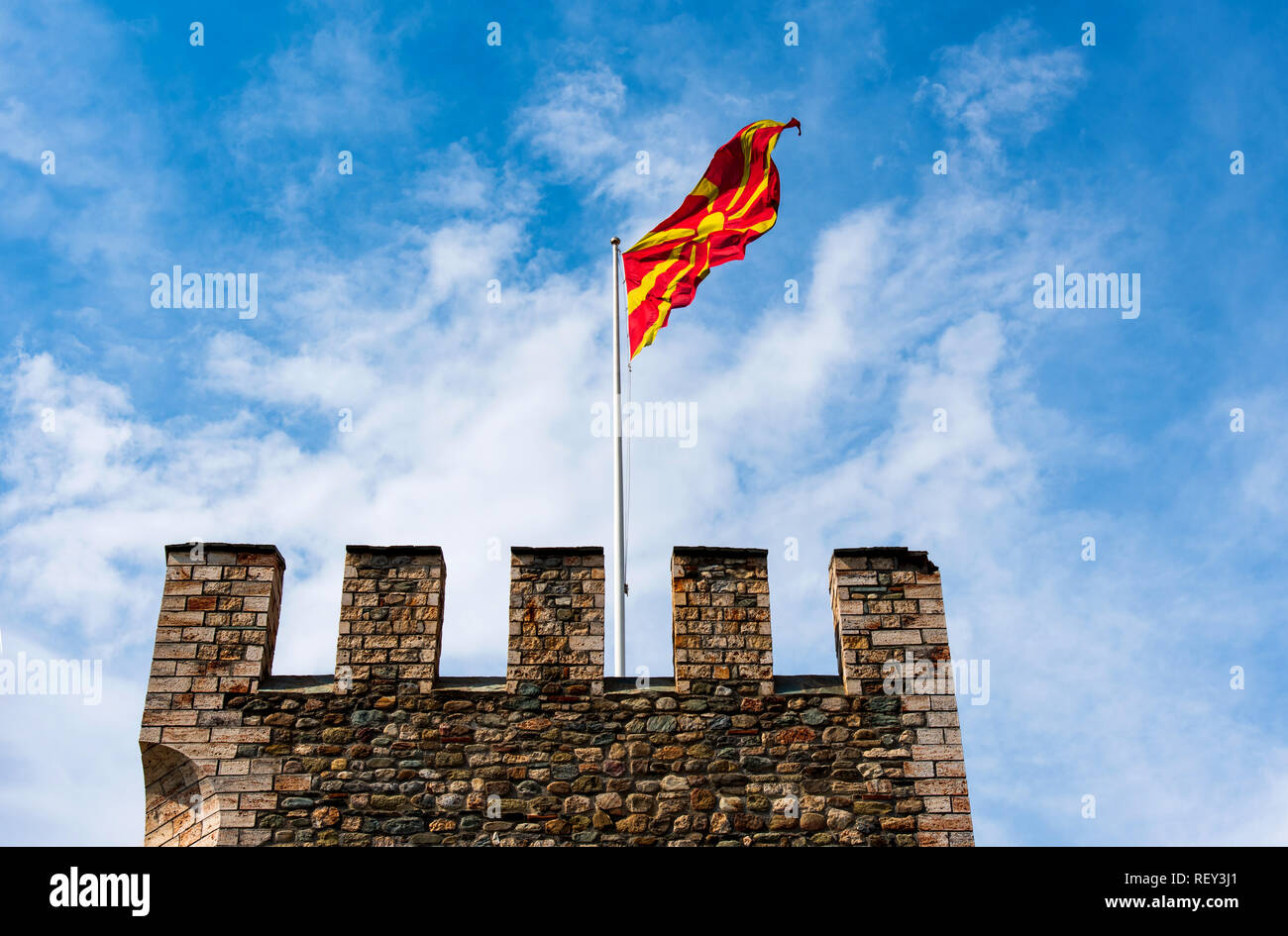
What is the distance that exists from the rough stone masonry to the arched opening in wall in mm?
13

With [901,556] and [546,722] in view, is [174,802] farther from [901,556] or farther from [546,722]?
[901,556]

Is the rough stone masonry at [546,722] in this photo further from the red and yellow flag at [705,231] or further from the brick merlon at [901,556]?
the red and yellow flag at [705,231]

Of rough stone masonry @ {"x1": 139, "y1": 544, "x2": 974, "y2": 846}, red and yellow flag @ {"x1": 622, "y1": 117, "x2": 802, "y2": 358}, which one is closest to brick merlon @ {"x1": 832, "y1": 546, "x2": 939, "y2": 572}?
rough stone masonry @ {"x1": 139, "y1": 544, "x2": 974, "y2": 846}

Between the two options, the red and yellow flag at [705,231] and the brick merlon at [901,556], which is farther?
the red and yellow flag at [705,231]

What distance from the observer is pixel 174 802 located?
25.7ft

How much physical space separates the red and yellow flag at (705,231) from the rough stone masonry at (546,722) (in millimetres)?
3158

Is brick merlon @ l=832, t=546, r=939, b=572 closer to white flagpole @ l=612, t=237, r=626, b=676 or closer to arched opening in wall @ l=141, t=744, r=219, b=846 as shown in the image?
white flagpole @ l=612, t=237, r=626, b=676

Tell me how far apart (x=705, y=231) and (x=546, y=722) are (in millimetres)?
5065

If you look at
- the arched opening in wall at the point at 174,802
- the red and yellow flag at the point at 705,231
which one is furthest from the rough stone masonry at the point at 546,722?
the red and yellow flag at the point at 705,231

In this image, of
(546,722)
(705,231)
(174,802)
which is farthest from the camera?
(705,231)

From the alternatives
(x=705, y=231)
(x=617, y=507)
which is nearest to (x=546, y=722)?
(x=617, y=507)

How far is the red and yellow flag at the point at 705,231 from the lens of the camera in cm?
1098
